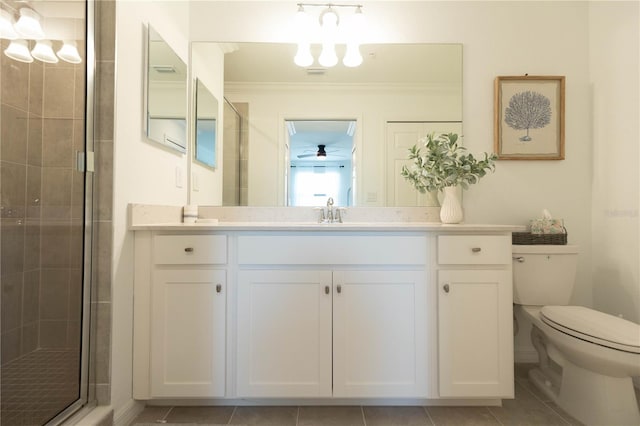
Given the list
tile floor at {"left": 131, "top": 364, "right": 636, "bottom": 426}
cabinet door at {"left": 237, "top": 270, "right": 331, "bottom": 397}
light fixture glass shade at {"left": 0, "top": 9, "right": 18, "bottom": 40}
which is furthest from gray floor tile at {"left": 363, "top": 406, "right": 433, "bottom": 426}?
light fixture glass shade at {"left": 0, "top": 9, "right": 18, "bottom": 40}

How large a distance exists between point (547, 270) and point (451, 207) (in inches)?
23.2

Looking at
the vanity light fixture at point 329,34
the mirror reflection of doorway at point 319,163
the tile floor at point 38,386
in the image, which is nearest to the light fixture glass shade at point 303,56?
the vanity light fixture at point 329,34

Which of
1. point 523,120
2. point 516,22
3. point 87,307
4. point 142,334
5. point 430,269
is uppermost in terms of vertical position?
point 516,22

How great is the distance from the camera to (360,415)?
1514 millimetres

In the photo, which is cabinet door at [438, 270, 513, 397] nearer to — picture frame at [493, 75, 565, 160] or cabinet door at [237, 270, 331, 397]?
cabinet door at [237, 270, 331, 397]

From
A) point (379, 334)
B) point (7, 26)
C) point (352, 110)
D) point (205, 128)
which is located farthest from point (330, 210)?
point (7, 26)

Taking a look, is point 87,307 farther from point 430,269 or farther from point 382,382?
point 430,269

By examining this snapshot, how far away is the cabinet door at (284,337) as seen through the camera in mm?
1474

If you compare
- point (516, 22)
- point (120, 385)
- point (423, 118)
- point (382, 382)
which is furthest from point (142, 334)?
point (516, 22)

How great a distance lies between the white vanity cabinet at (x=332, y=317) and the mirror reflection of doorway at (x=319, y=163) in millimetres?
589

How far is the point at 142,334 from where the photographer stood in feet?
4.84

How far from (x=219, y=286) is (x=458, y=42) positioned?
6.63ft

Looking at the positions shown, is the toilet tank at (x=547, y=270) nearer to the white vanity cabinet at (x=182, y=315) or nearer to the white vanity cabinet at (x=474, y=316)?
the white vanity cabinet at (x=474, y=316)

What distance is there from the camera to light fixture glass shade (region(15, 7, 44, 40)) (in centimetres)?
115
